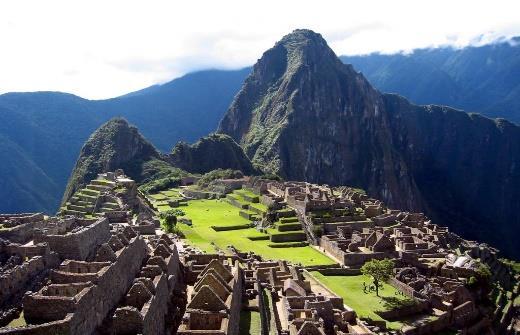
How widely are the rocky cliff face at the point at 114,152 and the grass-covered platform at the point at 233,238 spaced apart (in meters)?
59.2

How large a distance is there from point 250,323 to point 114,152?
124 m

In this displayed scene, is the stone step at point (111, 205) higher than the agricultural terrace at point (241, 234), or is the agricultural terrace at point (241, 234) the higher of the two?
the stone step at point (111, 205)

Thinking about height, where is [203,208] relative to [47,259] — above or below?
below

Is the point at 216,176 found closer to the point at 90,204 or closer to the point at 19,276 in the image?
the point at 90,204

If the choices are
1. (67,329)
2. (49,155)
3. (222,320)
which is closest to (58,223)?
(222,320)

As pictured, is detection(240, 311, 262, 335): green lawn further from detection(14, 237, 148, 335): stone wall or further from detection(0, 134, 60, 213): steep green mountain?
detection(0, 134, 60, 213): steep green mountain

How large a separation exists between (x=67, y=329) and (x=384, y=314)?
29463 mm

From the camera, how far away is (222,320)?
2642 centimetres

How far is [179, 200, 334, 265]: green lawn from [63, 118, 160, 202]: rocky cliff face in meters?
62.1

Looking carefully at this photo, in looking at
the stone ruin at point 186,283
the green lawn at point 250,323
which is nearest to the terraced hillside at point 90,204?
the stone ruin at point 186,283

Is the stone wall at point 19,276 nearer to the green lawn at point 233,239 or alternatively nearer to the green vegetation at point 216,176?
the green lawn at point 233,239

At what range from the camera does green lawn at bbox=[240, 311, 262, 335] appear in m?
29.6

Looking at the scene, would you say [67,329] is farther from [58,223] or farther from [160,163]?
[160,163]

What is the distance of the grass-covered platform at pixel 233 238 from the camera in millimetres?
58406
